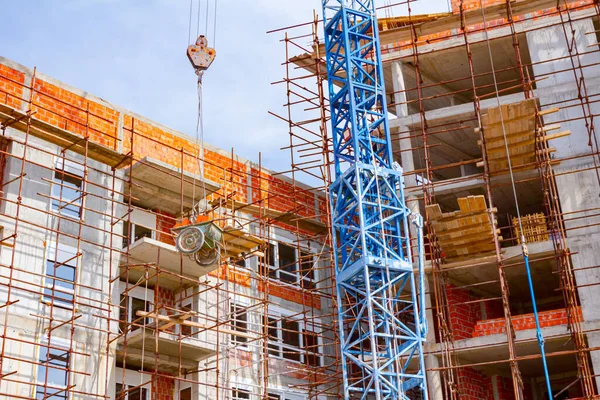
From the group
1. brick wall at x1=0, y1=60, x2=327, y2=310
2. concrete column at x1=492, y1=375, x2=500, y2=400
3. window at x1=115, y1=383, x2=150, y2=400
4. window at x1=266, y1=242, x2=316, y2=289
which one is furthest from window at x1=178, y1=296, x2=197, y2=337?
concrete column at x1=492, y1=375, x2=500, y2=400

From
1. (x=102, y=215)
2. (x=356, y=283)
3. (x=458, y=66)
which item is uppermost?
(x=458, y=66)

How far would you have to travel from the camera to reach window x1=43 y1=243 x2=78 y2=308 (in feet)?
82.7

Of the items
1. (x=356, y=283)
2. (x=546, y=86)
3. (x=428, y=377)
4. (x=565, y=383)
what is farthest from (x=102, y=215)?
(x=565, y=383)

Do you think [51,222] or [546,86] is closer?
[51,222]

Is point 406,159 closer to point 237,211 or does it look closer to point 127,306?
point 237,211

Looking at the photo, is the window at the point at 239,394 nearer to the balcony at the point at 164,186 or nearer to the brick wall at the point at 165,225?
the brick wall at the point at 165,225

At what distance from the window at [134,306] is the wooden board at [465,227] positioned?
27.8 feet

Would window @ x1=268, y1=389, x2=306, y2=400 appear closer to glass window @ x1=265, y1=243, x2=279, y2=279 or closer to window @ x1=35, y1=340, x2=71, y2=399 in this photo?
glass window @ x1=265, y1=243, x2=279, y2=279

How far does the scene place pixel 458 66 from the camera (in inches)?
1405

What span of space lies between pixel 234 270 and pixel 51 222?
5.93 m

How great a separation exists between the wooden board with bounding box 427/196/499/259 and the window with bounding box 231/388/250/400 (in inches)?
289

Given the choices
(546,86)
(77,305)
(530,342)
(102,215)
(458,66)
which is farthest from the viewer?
(458,66)

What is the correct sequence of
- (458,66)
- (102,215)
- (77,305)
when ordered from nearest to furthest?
(77,305)
(102,215)
(458,66)

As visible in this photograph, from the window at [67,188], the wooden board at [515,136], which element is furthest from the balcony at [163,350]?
the wooden board at [515,136]
